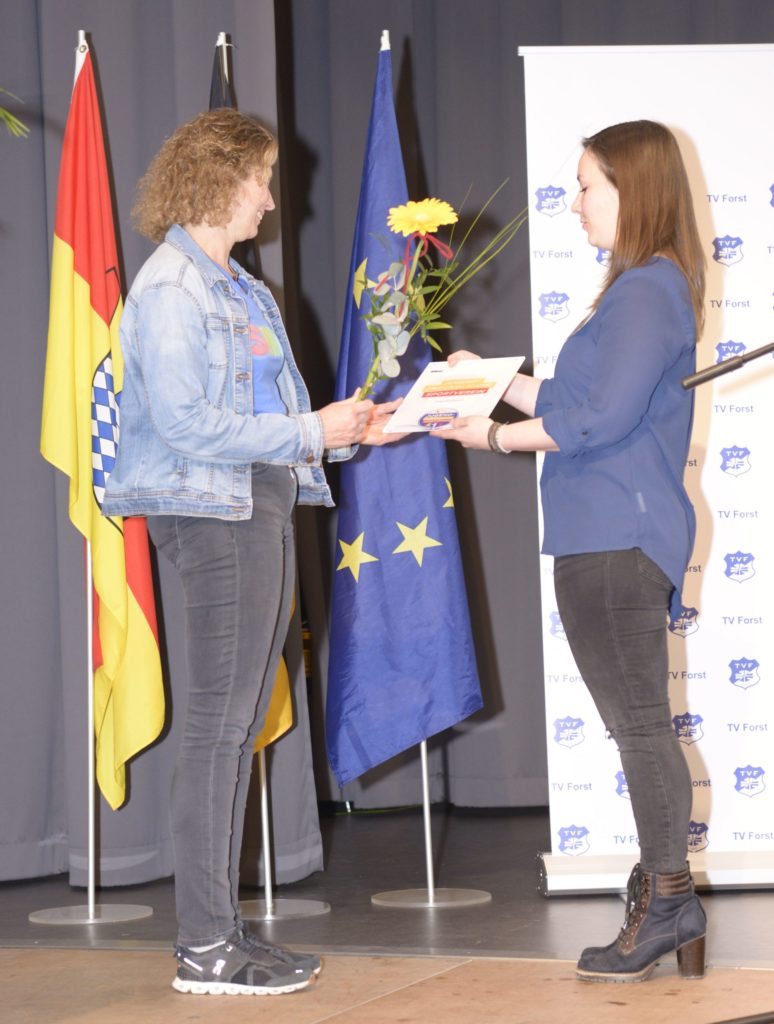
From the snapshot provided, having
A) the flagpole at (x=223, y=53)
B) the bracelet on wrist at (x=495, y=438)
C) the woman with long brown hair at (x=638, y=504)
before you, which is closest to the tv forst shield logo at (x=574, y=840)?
the woman with long brown hair at (x=638, y=504)

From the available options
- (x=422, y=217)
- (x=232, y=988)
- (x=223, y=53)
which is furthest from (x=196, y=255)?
(x=232, y=988)

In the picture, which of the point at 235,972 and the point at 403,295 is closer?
the point at 235,972

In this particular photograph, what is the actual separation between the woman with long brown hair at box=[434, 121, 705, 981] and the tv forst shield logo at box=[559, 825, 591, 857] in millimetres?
936

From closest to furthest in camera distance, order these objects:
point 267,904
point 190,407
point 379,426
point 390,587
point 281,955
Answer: point 190,407
point 281,955
point 379,426
point 267,904
point 390,587

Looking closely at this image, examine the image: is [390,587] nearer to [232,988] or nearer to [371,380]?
[371,380]

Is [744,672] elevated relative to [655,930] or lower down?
elevated

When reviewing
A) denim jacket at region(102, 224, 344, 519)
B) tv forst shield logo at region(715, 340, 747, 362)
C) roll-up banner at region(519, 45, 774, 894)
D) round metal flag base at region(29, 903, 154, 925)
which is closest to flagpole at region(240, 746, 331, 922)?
round metal flag base at region(29, 903, 154, 925)

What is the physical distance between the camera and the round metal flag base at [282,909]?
322cm

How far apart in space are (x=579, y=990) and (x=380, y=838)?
1.99 meters

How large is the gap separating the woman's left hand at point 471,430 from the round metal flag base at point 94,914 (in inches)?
63.2

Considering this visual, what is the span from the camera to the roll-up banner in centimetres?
335

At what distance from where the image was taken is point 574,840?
3.37 meters

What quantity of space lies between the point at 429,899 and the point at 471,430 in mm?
1382

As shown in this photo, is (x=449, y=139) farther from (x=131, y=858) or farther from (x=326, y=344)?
(x=131, y=858)
